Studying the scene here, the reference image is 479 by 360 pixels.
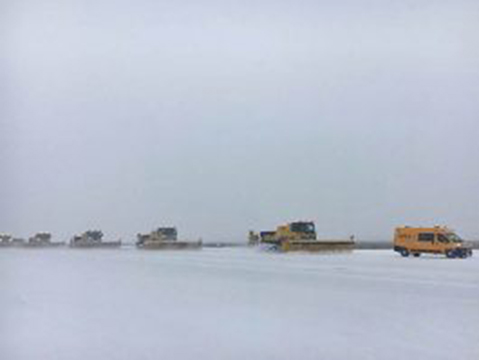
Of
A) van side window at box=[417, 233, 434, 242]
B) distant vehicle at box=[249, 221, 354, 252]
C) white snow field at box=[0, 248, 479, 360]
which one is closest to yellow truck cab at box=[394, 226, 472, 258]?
van side window at box=[417, 233, 434, 242]

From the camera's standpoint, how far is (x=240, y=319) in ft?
47.4

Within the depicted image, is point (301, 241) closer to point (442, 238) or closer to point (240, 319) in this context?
point (442, 238)

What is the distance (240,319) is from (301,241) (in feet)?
136

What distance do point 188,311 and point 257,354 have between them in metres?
5.06

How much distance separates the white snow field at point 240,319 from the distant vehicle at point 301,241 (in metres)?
30.2

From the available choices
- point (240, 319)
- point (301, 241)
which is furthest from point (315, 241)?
point (240, 319)

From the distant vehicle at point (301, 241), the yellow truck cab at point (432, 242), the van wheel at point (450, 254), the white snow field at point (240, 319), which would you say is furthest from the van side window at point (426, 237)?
the white snow field at point (240, 319)

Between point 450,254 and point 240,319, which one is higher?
point 450,254

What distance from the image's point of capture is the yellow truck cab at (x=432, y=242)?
4478 centimetres

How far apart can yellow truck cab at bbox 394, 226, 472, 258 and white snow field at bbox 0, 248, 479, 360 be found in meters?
21.2

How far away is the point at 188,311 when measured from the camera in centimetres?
1564

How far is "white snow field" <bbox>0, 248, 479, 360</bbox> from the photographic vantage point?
1104cm

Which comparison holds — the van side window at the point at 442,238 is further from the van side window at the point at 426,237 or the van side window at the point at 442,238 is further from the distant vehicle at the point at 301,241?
the distant vehicle at the point at 301,241

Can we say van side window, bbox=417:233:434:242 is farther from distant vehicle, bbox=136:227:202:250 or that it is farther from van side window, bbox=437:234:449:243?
distant vehicle, bbox=136:227:202:250
